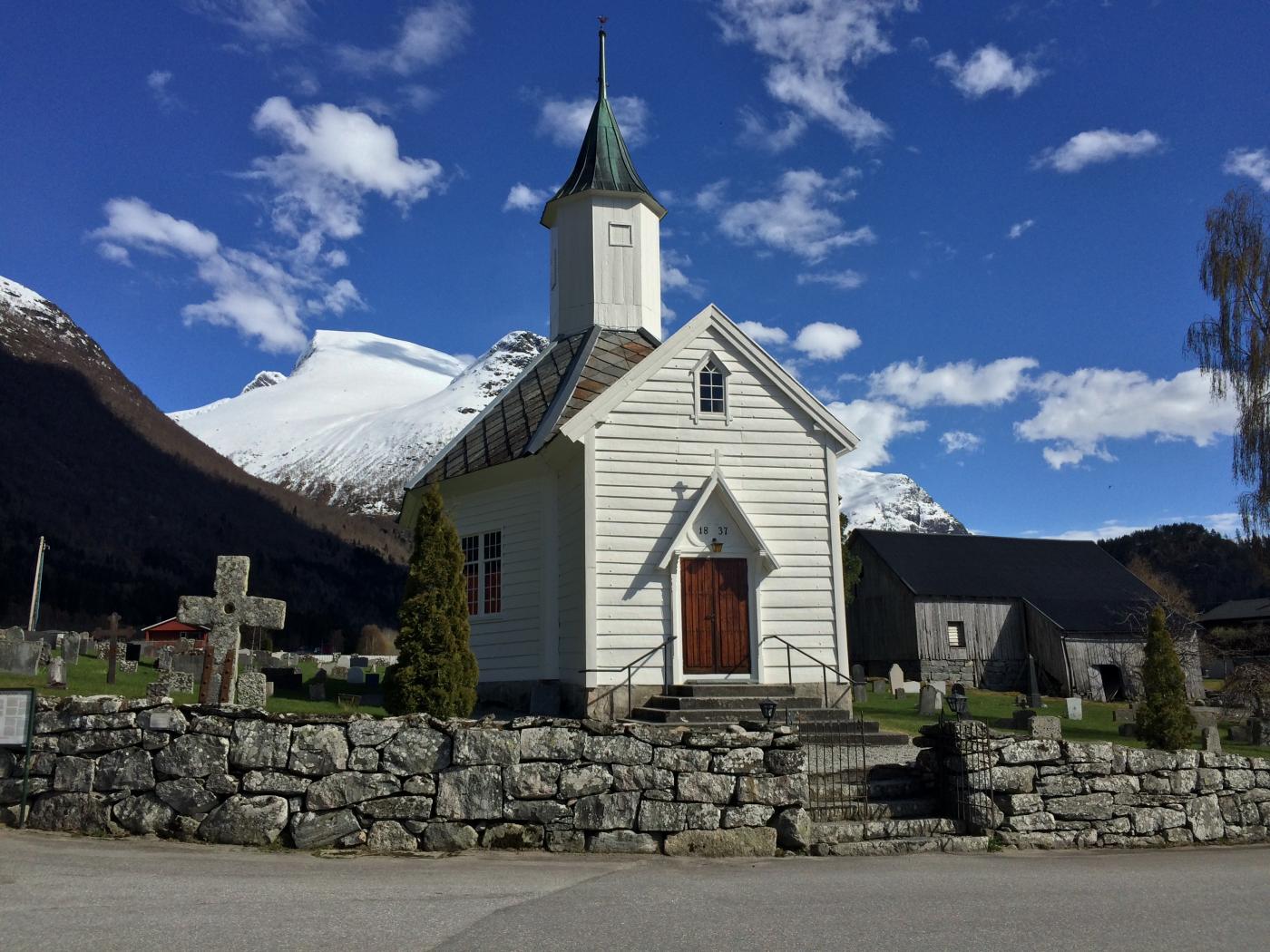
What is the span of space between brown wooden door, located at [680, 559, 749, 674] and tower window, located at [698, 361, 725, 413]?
9.35 ft

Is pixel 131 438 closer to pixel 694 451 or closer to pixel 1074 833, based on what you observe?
pixel 694 451

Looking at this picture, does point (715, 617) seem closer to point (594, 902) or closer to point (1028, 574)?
point (594, 902)

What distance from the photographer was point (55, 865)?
8.24 meters

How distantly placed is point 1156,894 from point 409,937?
21.3ft

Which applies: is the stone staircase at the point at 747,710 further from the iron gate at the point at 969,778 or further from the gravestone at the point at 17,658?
the gravestone at the point at 17,658

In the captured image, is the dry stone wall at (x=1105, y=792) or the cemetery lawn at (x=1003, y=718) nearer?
the dry stone wall at (x=1105, y=792)

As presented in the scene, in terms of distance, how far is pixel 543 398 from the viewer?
21.0 m

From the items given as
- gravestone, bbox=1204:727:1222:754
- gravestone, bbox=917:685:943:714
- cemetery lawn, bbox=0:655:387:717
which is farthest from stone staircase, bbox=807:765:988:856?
gravestone, bbox=917:685:943:714

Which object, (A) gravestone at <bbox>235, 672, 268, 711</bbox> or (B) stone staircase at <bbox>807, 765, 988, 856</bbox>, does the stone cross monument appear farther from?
(B) stone staircase at <bbox>807, 765, 988, 856</bbox>

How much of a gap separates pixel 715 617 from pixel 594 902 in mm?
9614

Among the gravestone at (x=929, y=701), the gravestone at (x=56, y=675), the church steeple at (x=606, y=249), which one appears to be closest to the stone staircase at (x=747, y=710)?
the gravestone at (x=929, y=701)

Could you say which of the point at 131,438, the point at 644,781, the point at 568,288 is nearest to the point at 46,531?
the point at 131,438

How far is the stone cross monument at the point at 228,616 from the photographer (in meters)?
12.1

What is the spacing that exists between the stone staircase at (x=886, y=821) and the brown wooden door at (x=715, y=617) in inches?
195
